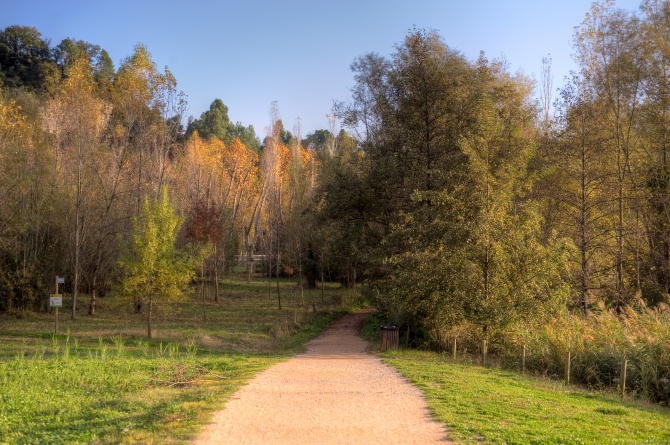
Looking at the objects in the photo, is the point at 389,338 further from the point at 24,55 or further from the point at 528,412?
the point at 24,55

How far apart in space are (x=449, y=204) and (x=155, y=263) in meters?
10.8

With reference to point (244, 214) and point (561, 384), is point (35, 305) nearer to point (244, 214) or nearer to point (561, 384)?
point (561, 384)

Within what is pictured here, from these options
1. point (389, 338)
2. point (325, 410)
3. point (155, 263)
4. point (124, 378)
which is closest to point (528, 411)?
point (325, 410)

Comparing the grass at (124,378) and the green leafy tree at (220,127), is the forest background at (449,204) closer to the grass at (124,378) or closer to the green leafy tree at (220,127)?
the grass at (124,378)

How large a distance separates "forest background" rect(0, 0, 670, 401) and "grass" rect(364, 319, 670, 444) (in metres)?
2.58

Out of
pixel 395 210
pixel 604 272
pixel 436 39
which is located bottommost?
pixel 604 272

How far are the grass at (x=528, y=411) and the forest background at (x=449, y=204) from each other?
2.58 m

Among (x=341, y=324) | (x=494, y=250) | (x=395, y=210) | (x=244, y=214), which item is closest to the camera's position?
(x=494, y=250)

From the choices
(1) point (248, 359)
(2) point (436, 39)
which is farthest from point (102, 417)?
(2) point (436, 39)

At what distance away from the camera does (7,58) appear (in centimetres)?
6016

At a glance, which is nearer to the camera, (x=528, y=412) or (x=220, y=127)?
(x=528, y=412)

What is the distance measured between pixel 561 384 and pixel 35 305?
25.7m

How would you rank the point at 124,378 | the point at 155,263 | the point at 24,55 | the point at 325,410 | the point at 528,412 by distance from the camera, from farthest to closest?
the point at 24,55
the point at 155,263
the point at 124,378
the point at 325,410
the point at 528,412

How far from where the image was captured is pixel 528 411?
877cm
